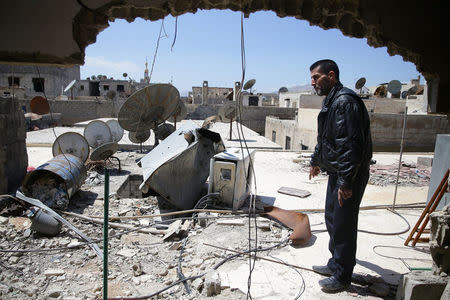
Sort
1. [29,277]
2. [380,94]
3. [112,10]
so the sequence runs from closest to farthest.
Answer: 1. [112,10]
2. [29,277]
3. [380,94]

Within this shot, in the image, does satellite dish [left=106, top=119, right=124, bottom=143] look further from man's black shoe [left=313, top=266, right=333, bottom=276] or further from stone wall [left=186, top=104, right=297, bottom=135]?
stone wall [left=186, top=104, right=297, bottom=135]

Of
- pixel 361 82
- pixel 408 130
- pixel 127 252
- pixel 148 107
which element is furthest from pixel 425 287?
pixel 361 82

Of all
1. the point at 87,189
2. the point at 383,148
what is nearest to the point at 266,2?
the point at 87,189

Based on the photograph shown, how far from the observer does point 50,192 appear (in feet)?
18.0

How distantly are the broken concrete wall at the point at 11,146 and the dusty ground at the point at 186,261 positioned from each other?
1.50m

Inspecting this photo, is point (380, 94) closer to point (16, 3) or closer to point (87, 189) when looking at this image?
point (87, 189)

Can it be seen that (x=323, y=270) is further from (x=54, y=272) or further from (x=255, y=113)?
(x=255, y=113)

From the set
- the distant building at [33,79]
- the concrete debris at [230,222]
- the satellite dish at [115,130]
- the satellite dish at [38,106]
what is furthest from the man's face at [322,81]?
the distant building at [33,79]

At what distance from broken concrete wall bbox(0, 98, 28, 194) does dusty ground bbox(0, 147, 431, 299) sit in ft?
4.94

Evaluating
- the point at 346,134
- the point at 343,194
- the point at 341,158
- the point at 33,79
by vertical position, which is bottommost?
the point at 343,194

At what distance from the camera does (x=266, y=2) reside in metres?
2.92

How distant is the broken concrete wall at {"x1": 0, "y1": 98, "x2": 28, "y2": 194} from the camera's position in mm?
5879

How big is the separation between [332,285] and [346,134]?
1.51 m

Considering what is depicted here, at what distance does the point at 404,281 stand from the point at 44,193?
5.75m
